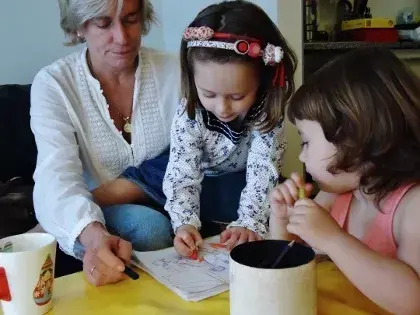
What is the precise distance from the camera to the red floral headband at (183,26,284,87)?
47.4 inches

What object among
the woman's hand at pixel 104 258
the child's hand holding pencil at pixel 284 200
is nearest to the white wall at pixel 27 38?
the woman's hand at pixel 104 258

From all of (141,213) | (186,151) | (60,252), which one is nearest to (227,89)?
(186,151)

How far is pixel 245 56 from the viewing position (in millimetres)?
1217

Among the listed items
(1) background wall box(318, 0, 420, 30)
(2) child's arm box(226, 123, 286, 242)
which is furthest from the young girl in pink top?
(1) background wall box(318, 0, 420, 30)

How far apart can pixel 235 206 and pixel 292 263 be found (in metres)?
0.78

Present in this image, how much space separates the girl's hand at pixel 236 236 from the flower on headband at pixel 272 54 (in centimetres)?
37

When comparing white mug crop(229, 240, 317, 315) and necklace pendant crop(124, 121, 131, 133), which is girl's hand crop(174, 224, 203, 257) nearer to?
white mug crop(229, 240, 317, 315)

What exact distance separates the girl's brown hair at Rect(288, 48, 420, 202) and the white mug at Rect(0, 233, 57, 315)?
0.49 m

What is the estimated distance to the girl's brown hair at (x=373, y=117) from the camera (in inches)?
35.6

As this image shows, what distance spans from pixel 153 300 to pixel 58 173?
0.62m

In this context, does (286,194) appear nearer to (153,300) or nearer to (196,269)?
(196,269)

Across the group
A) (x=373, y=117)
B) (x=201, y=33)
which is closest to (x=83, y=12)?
(x=201, y=33)

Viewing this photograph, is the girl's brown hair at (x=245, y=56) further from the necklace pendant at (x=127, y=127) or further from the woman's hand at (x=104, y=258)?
the woman's hand at (x=104, y=258)

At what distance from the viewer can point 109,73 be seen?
1.61m
